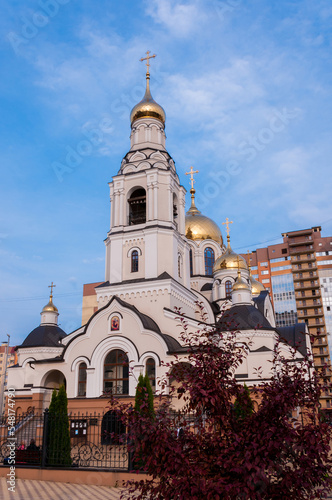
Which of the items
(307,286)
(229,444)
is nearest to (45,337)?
(229,444)

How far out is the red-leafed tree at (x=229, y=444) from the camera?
4.37 m

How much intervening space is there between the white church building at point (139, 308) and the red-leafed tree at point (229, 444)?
13211 millimetres

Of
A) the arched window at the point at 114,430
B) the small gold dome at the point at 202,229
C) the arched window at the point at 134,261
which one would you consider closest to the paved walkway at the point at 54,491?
the arched window at the point at 114,430

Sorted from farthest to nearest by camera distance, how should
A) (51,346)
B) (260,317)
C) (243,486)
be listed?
(51,346)
(260,317)
(243,486)

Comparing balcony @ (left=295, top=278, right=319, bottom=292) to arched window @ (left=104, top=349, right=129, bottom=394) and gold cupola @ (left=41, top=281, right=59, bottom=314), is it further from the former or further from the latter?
arched window @ (left=104, top=349, right=129, bottom=394)

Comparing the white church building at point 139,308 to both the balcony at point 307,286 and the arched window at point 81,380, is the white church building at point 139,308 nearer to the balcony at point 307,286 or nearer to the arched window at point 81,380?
the arched window at point 81,380

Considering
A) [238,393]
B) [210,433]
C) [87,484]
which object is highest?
[238,393]

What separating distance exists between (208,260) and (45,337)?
13790mm

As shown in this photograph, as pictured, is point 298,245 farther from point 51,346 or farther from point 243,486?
point 243,486

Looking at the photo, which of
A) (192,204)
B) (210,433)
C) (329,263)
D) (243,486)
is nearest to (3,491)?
(210,433)

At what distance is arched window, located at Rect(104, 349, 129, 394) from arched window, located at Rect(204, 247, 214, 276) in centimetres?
1437

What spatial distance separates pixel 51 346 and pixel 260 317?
13.3 meters

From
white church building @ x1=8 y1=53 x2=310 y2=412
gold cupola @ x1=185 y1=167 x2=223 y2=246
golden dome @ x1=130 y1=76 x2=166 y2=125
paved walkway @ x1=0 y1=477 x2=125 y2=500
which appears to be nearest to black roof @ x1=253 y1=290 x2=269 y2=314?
white church building @ x1=8 y1=53 x2=310 y2=412

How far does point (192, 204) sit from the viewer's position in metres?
39.3
